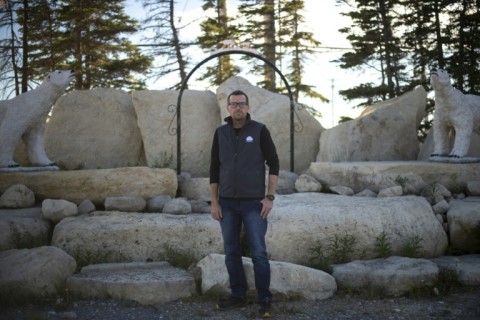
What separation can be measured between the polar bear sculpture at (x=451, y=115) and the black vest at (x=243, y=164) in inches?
175

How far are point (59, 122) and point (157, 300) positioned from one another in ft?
18.9

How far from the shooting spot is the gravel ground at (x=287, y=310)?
4.07 meters

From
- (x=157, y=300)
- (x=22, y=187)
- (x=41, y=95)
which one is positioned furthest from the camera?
(x=41, y=95)

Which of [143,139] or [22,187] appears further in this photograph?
[143,139]

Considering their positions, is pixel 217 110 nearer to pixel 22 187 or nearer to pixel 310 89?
pixel 22 187

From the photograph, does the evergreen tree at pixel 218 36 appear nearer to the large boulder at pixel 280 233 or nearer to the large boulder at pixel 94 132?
the large boulder at pixel 94 132

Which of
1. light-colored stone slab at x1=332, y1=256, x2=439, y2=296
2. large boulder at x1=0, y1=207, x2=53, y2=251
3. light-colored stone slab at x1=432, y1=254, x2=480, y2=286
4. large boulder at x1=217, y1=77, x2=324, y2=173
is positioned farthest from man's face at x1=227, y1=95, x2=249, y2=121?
large boulder at x1=217, y1=77, x2=324, y2=173

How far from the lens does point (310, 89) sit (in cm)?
1761

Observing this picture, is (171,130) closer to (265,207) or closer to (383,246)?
(383,246)

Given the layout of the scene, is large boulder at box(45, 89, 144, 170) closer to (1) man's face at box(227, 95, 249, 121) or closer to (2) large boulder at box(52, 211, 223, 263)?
(2) large boulder at box(52, 211, 223, 263)

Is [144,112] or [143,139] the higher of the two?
[144,112]

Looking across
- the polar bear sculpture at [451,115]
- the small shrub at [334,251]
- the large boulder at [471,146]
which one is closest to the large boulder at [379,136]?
the large boulder at [471,146]

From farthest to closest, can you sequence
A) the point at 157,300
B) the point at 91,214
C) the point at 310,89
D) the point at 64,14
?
the point at 310,89, the point at 64,14, the point at 91,214, the point at 157,300

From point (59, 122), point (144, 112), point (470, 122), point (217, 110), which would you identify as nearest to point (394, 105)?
point (470, 122)
